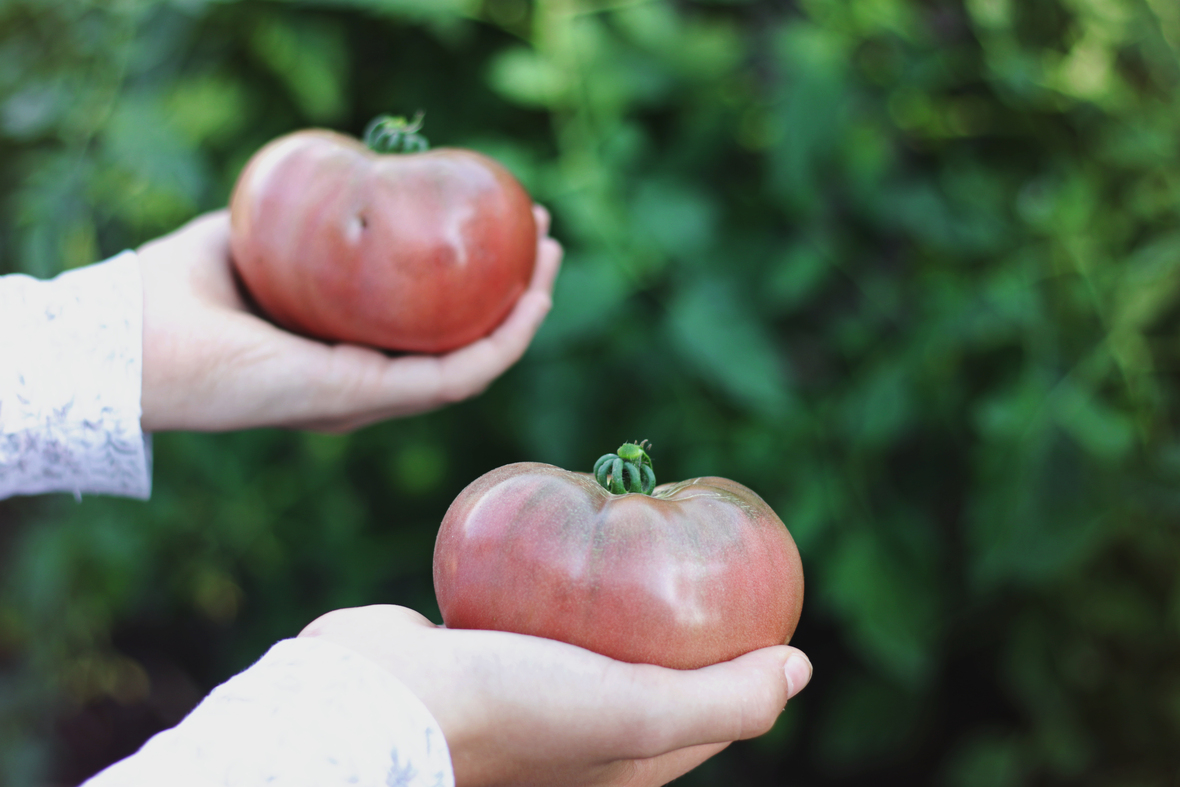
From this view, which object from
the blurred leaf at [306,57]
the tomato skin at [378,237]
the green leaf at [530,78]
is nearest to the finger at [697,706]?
the tomato skin at [378,237]

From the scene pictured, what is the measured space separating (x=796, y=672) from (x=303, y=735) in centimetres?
32

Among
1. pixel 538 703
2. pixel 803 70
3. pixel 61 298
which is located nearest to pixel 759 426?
pixel 803 70

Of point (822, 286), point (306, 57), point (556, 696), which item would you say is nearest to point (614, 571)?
point (556, 696)

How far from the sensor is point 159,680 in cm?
179

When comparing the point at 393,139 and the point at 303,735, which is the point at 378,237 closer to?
the point at 393,139

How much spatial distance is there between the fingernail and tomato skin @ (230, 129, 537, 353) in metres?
0.54

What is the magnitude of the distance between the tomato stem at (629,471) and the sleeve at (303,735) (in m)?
0.20

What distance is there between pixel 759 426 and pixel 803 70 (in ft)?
1.46

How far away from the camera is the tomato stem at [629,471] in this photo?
652 mm

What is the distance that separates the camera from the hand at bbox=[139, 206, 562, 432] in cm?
95

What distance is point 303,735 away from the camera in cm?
54

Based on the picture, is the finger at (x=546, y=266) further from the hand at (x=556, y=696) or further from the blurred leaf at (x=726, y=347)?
the hand at (x=556, y=696)

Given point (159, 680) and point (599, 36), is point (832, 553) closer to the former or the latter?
point (599, 36)

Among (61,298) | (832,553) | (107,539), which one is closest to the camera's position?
(61,298)
